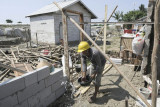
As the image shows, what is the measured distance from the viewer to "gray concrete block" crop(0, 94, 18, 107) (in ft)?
8.37

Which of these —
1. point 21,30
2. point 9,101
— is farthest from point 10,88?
point 21,30

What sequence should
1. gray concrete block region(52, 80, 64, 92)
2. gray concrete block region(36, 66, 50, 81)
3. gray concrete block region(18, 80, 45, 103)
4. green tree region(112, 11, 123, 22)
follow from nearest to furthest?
1. gray concrete block region(18, 80, 45, 103)
2. gray concrete block region(36, 66, 50, 81)
3. gray concrete block region(52, 80, 64, 92)
4. green tree region(112, 11, 123, 22)

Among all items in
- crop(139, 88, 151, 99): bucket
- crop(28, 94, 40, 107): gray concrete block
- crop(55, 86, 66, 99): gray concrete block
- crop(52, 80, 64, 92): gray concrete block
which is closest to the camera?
crop(28, 94, 40, 107): gray concrete block

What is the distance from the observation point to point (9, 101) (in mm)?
2656

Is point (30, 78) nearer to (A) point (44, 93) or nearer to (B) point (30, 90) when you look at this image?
(B) point (30, 90)

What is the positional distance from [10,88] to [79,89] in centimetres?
231

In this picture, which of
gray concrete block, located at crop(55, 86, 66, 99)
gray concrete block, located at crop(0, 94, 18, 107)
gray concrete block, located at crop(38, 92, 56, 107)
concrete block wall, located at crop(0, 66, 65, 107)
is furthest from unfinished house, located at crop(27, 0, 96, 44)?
gray concrete block, located at crop(0, 94, 18, 107)

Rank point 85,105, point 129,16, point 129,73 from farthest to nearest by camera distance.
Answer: point 129,16, point 129,73, point 85,105

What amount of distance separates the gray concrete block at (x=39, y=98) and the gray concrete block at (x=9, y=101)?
38 centimetres

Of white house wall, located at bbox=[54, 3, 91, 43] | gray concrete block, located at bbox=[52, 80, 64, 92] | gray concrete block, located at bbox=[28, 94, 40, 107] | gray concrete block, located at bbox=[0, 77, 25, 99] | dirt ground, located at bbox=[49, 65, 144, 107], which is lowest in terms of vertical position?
dirt ground, located at bbox=[49, 65, 144, 107]

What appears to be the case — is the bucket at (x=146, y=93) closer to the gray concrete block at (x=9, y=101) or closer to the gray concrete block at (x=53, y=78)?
the gray concrete block at (x=53, y=78)

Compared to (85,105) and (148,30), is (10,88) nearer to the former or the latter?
(85,105)

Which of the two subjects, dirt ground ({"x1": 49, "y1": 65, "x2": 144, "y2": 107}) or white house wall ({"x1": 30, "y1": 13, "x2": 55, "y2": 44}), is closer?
dirt ground ({"x1": 49, "y1": 65, "x2": 144, "y2": 107})

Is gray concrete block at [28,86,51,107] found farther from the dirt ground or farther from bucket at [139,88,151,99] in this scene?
bucket at [139,88,151,99]
